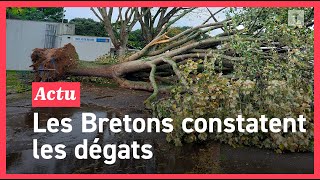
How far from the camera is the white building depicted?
17484 millimetres

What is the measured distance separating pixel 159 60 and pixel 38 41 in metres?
11.1

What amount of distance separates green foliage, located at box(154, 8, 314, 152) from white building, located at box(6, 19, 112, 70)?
13150 mm

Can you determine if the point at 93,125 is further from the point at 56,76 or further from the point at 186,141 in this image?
the point at 56,76

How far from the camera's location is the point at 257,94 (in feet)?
17.4

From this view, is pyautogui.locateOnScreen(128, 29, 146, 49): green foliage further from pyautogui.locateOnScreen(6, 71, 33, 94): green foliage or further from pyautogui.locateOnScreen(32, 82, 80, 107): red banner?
pyautogui.locateOnScreen(32, 82, 80, 107): red banner

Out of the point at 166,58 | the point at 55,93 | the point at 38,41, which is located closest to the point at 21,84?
the point at 166,58

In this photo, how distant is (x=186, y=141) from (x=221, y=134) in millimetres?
490

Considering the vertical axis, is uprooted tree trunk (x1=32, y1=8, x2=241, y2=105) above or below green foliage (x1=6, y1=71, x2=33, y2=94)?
above

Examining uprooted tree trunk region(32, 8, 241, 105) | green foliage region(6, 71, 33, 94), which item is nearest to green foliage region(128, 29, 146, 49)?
green foliage region(6, 71, 33, 94)

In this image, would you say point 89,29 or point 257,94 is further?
point 89,29

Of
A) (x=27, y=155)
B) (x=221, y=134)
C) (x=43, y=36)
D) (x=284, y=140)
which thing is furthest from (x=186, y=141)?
(x=43, y=36)

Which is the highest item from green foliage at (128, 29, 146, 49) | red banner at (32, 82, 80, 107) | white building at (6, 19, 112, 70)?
green foliage at (128, 29, 146, 49)

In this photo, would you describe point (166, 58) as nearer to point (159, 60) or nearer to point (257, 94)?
point (159, 60)

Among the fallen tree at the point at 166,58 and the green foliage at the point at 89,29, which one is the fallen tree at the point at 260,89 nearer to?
the fallen tree at the point at 166,58
